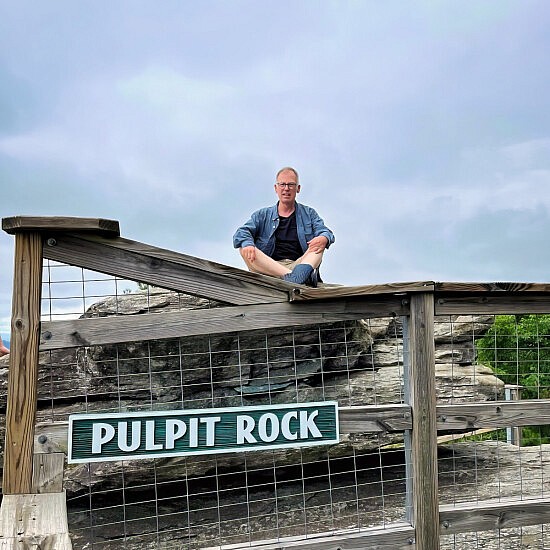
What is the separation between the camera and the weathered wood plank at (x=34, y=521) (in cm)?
259

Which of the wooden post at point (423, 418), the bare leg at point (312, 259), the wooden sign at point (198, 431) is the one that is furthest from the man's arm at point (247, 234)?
the wooden sign at point (198, 431)

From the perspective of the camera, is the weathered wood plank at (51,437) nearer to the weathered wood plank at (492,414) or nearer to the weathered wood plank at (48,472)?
the weathered wood plank at (48,472)

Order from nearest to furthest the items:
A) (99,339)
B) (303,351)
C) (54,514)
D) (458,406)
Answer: (54,514) < (99,339) < (458,406) < (303,351)

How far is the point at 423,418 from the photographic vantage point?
3.88 metres

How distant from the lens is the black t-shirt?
5668 mm

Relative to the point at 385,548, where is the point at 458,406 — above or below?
above

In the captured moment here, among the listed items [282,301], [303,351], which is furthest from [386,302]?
[303,351]

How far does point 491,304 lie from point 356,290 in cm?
94

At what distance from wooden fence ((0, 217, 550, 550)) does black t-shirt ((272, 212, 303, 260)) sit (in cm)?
188

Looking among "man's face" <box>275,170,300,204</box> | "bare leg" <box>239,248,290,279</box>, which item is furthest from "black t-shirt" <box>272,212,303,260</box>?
"bare leg" <box>239,248,290,279</box>

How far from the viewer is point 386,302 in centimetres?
388

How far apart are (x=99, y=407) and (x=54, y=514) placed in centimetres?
335

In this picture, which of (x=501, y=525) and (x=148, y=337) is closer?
(x=148, y=337)

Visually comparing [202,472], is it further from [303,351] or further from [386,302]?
[386,302]
